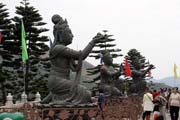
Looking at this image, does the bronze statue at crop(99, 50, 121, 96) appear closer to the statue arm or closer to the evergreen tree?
the statue arm

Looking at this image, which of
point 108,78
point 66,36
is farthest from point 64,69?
point 108,78

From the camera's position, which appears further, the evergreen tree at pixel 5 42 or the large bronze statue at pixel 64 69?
the evergreen tree at pixel 5 42

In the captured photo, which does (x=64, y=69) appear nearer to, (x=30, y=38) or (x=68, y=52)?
(x=68, y=52)

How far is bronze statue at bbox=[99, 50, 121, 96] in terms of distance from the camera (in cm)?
1606

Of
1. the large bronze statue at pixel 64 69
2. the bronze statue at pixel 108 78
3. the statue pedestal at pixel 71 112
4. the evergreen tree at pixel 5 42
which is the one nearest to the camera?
the statue pedestal at pixel 71 112

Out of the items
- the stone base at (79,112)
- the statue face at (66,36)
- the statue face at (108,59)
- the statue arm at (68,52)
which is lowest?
the stone base at (79,112)

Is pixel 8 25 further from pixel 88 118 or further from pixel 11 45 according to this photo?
pixel 88 118

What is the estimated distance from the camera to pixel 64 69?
10328mm

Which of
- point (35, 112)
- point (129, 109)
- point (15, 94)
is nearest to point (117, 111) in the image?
point (129, 109)

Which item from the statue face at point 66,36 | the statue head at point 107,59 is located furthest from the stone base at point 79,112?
the statue head at point 107,59

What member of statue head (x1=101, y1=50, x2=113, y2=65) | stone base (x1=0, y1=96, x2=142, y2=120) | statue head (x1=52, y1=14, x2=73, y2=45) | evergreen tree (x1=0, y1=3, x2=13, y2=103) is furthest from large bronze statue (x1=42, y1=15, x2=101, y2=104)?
evergreen tree (x1=0, y1=3, x2=13, y2=103)

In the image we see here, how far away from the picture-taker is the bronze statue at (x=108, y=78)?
16.1 meters

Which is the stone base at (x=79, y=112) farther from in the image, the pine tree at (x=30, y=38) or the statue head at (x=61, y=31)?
the pine tree at (x=30, y=38)

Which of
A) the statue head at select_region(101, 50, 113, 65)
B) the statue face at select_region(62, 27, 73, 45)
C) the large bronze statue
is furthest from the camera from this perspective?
the statue head at select_region(101, 50, 113, 65)
